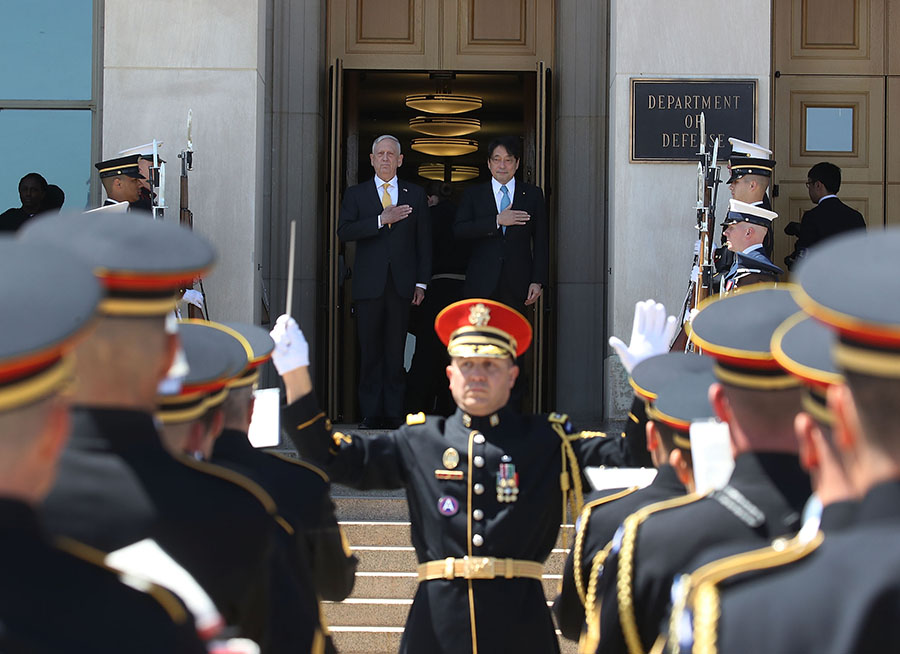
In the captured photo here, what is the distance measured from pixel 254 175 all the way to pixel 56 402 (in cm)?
807

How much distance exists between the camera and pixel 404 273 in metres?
9.25

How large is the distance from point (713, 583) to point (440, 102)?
393 inches

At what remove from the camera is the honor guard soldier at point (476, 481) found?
159 inches

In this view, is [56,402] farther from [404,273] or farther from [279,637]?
[404,273]

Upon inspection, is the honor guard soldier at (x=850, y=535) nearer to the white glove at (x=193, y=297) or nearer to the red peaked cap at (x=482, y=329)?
the red peaked cap at (x=482, y=329)

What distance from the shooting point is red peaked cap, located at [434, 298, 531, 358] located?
14.0ft

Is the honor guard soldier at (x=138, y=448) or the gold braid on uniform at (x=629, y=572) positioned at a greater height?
the honor guard soldier at (x=138, y=448)

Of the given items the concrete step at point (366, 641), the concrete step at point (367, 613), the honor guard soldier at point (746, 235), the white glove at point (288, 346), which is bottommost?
the concrete step at point (366, 641)

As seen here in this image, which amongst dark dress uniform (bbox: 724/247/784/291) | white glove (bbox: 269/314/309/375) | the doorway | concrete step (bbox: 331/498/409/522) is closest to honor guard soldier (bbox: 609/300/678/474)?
white glove (bbox: 269/314/309/375)

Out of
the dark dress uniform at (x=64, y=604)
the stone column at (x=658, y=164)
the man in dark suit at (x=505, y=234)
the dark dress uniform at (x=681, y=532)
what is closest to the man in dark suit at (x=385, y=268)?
the man in dark suit at (x=505, y=234)

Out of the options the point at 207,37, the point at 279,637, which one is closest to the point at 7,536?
the point at 279,637

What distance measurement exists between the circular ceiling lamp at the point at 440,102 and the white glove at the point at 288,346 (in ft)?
25.4

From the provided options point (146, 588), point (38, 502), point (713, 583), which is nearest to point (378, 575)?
point (713, 583)

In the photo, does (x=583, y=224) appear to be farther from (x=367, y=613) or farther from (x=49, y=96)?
(x=367, y=613)
